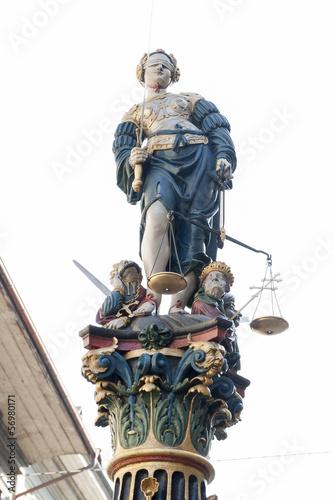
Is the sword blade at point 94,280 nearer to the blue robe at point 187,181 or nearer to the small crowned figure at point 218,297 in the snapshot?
the blue robe at point 187,181

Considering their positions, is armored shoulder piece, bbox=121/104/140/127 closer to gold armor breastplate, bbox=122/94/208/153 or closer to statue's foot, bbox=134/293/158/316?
gold armor breastplate, bbox=122/94/208/153

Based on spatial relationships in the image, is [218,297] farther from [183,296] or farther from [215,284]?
[183,296]

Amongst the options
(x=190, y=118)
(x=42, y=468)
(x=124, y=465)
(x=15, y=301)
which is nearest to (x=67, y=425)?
(x=42, y=468)

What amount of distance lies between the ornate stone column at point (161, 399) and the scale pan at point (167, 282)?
0.95 feet

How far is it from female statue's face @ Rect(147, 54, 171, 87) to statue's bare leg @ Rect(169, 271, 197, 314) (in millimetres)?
2339

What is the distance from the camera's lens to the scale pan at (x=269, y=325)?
332 inches

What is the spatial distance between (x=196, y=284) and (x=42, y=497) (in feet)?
38.4

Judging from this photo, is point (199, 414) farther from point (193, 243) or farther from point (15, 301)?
point (15, 301)

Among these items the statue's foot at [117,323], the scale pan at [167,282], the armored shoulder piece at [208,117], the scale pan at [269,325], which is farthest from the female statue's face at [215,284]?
the armored shoulder piece at [208,117]

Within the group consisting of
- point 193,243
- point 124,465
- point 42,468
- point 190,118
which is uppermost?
point 42,468

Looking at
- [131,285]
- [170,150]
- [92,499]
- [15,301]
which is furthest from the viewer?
[92,499]

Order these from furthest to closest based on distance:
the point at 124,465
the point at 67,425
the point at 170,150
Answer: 1. the point at 67,425
2. the point at 170,150
3. the point at 124,465

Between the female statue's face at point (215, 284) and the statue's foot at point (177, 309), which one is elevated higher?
Result: the female statue's face at point (215, 284)

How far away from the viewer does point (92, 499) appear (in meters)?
20.2
